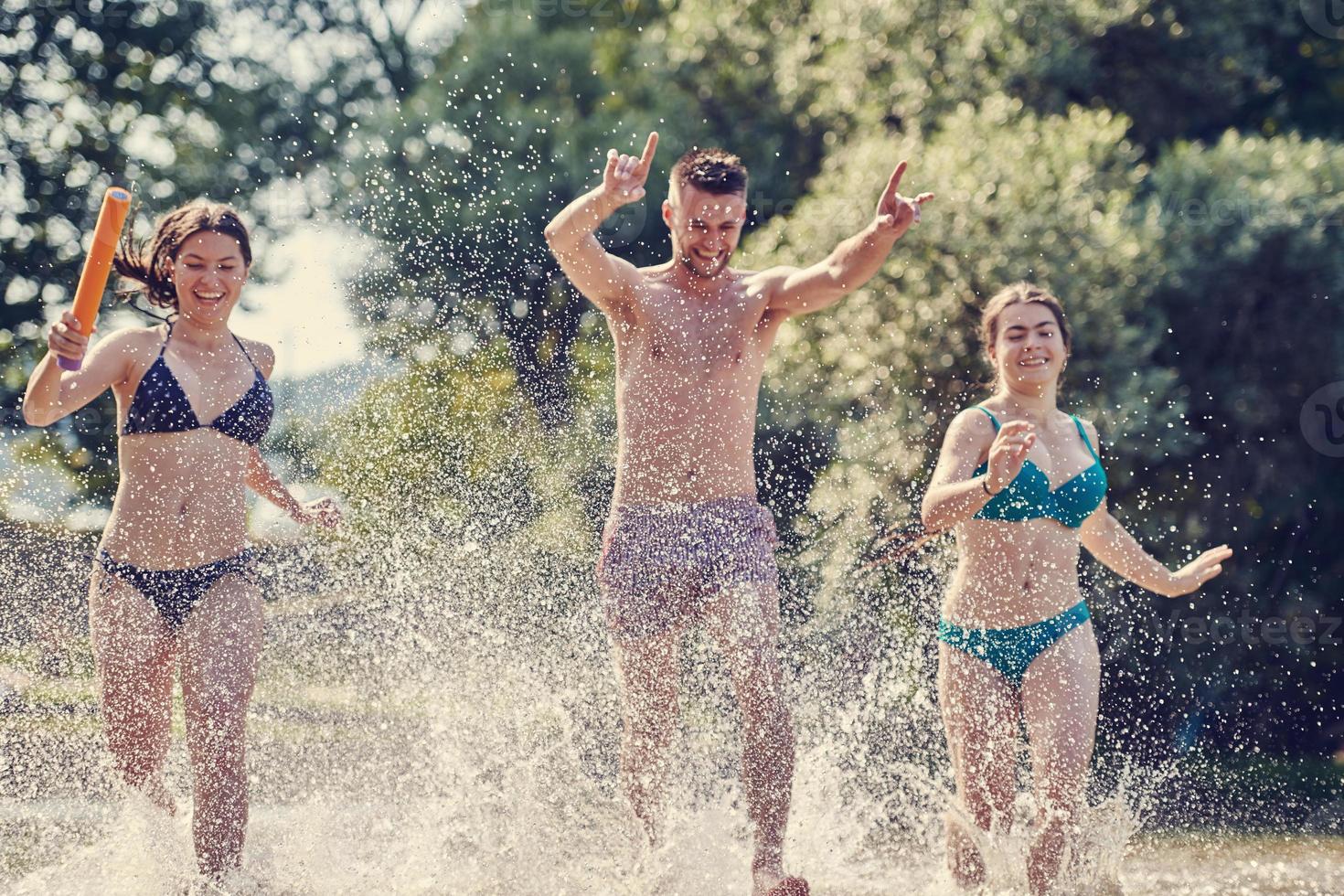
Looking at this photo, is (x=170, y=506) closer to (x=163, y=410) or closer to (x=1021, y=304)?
(x=163, y=410)

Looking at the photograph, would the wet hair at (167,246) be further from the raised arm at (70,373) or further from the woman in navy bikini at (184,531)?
the raised arm at (70,373)

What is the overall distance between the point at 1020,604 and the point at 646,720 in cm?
110

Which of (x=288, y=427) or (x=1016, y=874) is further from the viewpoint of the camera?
(x=288, y=427)

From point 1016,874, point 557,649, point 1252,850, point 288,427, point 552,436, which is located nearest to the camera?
point 1016,874

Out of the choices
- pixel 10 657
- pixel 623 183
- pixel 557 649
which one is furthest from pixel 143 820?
pixel 10 657

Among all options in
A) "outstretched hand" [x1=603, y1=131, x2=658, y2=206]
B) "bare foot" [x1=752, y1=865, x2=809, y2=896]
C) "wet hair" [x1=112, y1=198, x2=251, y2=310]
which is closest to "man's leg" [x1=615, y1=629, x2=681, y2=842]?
"bare foot" [x1=752, y1=865, x2=809, y2=896]

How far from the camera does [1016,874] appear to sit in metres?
3.80

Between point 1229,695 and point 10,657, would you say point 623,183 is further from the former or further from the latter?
point 10,657

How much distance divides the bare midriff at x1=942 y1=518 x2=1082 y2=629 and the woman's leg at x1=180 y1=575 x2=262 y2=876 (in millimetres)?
1974

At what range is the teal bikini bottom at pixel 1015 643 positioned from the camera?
12.6ft

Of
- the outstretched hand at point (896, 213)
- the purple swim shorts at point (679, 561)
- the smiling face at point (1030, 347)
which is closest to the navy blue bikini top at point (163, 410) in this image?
the purple swim shorts at point (679, 561)

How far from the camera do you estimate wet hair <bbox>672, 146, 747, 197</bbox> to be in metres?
3.96

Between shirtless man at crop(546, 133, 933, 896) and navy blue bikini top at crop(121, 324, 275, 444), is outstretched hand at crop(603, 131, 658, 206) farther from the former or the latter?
navy blue bikini top at crop(121, 324, 275, 444)

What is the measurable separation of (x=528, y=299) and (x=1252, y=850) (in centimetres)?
917
